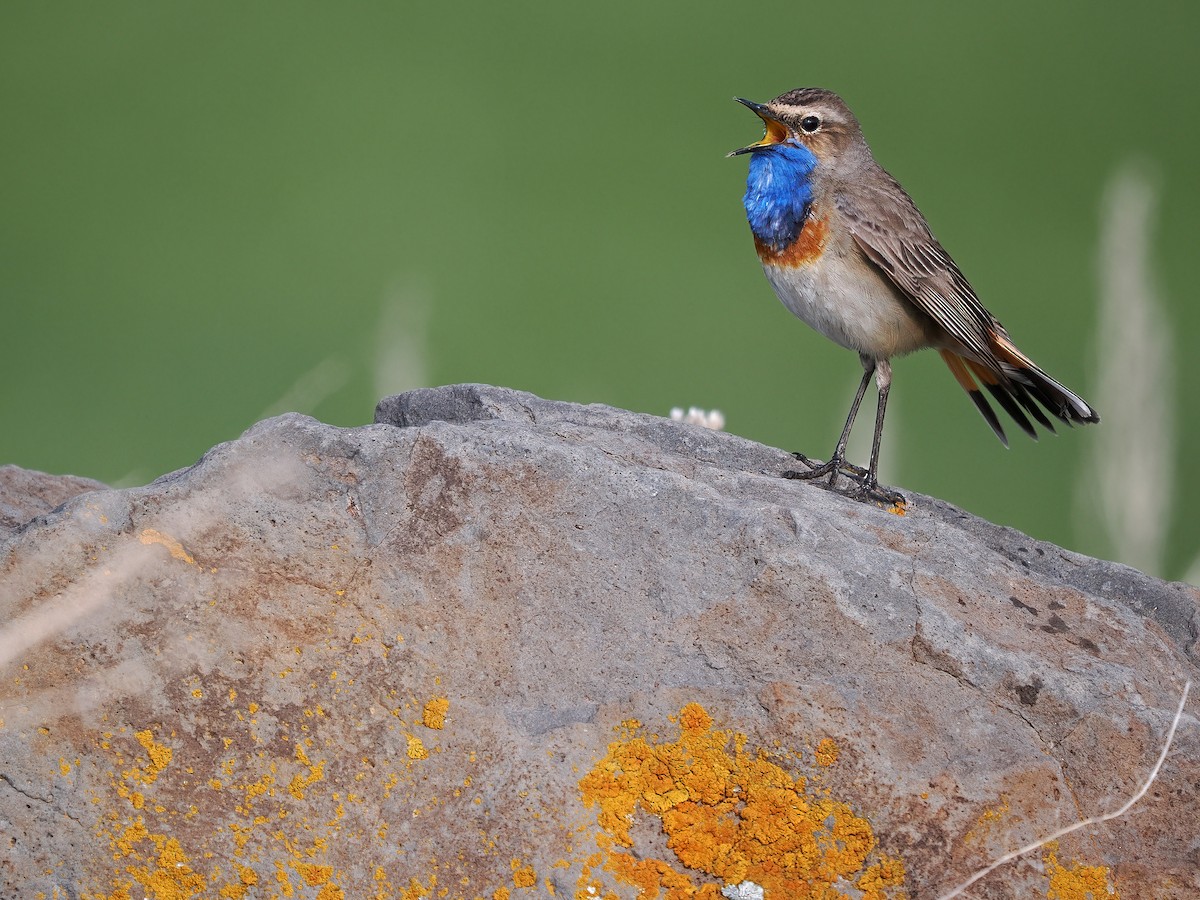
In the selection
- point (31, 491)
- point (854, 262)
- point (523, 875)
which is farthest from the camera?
point (854, 262)

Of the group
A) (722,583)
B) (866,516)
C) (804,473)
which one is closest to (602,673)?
(722,583)

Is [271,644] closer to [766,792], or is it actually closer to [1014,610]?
[766,792]

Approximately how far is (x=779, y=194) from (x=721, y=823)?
8.57ft

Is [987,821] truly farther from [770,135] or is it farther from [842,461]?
[770,135]

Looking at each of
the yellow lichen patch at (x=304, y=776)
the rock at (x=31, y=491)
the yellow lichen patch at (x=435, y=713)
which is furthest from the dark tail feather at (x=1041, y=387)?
the rock at (x=31, y=491)

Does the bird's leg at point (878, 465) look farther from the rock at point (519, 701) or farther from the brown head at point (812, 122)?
the rock at point (519, 701)

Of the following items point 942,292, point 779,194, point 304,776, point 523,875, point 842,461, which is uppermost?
point 779,194

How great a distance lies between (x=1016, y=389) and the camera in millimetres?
5152

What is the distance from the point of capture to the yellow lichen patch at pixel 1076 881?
3197 mm

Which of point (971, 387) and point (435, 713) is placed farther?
point (971, 387)

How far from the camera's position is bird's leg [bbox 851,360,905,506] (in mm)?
4652

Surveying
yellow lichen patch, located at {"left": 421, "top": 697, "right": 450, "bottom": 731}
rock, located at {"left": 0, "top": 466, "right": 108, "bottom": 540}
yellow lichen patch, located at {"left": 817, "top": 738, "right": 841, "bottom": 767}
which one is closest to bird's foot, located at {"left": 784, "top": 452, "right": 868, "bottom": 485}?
yellow lichen patch, located at {"left": 817, "top": 738, "right": 841, "bottom": 767}

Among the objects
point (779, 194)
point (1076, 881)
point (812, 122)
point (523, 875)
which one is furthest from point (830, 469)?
point (523, 875)

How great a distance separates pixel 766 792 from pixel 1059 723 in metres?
0.79
